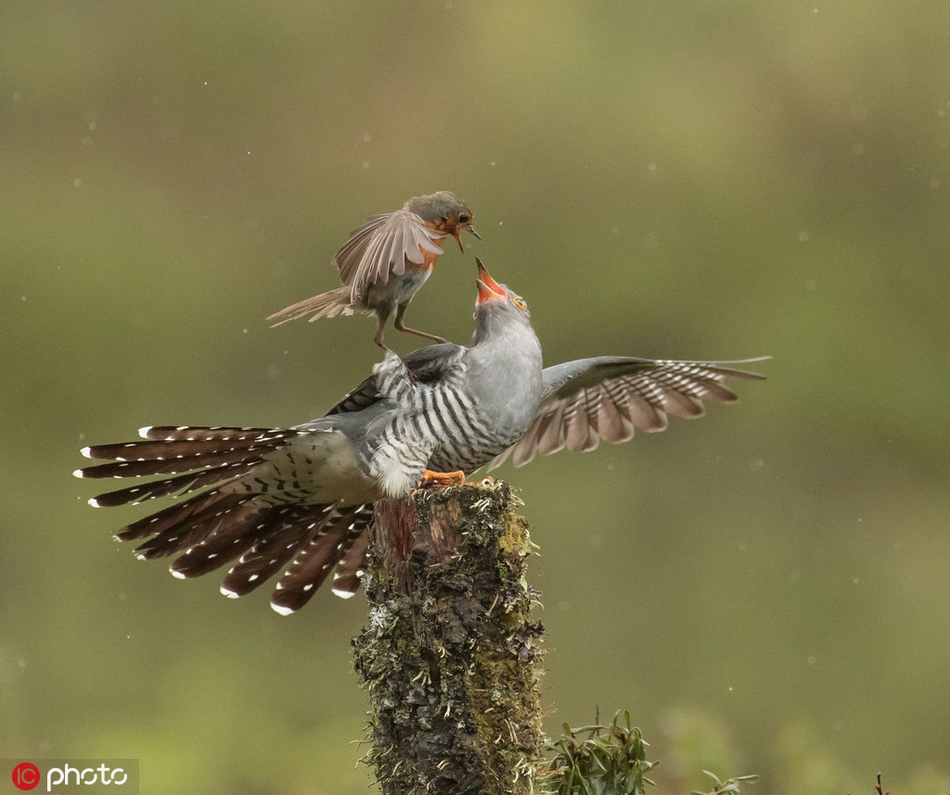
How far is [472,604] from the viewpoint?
2326 millimetres

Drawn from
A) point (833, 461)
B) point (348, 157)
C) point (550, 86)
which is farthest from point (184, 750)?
point (550, 86)

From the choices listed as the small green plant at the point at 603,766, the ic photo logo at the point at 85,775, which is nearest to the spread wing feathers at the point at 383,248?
the small green plant at the point at 603,766

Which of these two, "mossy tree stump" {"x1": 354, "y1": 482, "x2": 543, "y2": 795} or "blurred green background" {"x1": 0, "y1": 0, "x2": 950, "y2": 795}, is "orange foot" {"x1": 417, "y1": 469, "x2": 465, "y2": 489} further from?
"blurred green background" {"x1": 0, "y1": 0, "x2": 950, "y2": 795}

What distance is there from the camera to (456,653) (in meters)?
2.30

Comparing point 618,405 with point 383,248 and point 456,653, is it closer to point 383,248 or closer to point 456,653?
point 383,248

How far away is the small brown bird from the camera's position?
2672mm

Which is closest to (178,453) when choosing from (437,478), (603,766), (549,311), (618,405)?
(437,478)

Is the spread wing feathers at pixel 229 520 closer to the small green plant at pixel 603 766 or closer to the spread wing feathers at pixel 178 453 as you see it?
the spread wing feathers at pixel 178 453

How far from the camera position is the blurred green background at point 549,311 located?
7.76 meters

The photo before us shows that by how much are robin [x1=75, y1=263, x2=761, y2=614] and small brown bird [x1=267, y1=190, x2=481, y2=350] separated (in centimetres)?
18

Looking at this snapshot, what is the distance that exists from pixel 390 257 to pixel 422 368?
588mm

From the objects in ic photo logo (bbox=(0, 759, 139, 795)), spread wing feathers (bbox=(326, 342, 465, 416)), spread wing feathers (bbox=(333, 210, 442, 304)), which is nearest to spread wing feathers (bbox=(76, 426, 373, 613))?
spread wing feathers (bbox=(326, 342, 465, 416))

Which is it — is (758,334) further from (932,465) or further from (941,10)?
(941,10)

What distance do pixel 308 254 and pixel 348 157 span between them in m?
1.14
